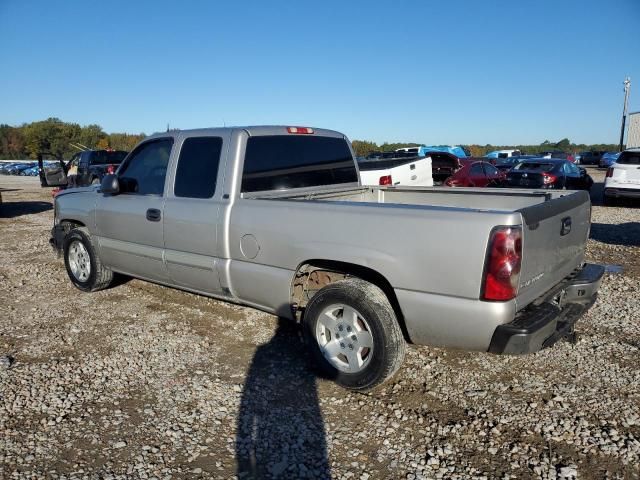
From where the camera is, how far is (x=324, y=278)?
3.77m

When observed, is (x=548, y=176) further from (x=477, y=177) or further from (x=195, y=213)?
(x=195, y=213)

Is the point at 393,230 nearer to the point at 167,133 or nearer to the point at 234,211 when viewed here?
the point at 234,211

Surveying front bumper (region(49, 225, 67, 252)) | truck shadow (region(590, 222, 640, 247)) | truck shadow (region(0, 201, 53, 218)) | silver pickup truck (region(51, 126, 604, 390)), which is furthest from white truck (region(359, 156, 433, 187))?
truck shadow (region(0, 201, 53, 218))

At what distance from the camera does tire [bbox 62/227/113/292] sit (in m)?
5.48

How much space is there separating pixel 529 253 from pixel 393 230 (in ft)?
2.68

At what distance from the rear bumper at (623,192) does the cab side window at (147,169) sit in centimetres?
1255

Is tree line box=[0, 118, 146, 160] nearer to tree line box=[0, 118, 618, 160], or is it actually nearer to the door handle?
tree line box=[0, 118, 618, 160]

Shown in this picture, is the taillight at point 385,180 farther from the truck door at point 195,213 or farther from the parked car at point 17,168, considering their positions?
the parked car at point 17,168

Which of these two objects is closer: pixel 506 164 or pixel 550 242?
pixel 550 242

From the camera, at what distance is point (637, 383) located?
346 centimetres

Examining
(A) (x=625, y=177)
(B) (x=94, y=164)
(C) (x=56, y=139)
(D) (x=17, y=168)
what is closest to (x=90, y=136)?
(C) (x=56, y=139)

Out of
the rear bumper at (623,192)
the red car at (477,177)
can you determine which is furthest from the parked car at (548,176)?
the rear bumper at (623,192)

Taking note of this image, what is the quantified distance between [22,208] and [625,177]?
58.7 feet

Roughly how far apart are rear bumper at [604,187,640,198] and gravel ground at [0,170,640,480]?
30.5ft
